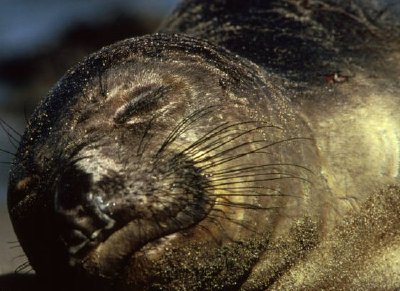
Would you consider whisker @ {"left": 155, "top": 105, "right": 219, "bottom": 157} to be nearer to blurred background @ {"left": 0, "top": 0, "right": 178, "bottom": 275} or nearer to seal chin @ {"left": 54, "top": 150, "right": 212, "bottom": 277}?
seal chin @ {"left": 54, "top": 150, "right": 212, "bottom": 277}

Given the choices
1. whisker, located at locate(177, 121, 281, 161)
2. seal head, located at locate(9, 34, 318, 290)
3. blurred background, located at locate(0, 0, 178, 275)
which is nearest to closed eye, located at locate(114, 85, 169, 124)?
seal head, located at locate(9, 34, 318, 290)

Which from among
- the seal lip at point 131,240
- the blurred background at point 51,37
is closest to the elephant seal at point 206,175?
the seal lip at point 131,240

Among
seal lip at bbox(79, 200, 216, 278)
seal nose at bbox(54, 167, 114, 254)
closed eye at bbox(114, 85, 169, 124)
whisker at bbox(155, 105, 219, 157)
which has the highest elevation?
closed eye at bbox(114, 85, 169, 124)

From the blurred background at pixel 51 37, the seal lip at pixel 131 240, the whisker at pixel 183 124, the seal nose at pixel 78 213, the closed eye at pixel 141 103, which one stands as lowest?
the seal lip at pixel 131 240

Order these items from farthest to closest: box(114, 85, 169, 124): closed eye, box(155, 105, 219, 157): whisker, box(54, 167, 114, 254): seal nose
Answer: box(114, 85, 169, 124): closed eye
box(155, 105, 219, 157): whisker
box(54, 167, 114, 254): seal nose

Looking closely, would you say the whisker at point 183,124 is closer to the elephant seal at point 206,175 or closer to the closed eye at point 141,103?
the elephant seal at point 206,175

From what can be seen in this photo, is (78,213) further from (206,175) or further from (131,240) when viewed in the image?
(206,175)

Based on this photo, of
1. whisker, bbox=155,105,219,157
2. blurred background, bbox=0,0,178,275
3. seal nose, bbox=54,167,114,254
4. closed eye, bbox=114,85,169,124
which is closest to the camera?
seal nose, bbox=54,167,114,254
